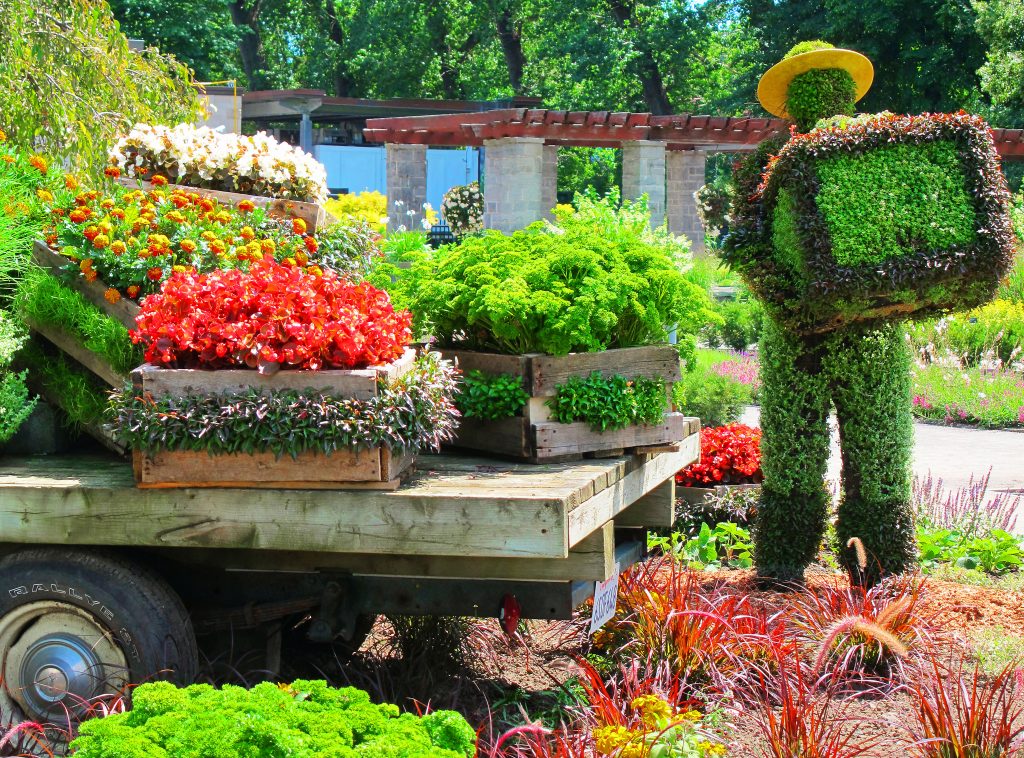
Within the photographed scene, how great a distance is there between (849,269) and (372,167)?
93.4 feet

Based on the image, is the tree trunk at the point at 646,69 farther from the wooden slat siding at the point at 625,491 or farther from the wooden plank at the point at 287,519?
the wooden plank at the point at 287,519

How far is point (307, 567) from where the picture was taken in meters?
3.72

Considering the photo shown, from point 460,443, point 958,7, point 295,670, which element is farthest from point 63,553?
point 958,7

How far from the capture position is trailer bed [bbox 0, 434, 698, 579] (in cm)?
330

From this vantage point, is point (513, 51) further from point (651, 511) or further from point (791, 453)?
point (651, 511)

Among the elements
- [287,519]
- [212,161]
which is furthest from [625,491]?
[212,161]

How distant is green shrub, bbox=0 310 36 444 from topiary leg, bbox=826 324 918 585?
11.0 feet

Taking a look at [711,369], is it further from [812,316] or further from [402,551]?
[402,551]

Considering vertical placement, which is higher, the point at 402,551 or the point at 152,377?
the point at 152,377

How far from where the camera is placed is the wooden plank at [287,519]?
328 cm

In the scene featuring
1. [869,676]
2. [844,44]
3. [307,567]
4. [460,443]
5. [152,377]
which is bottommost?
[869,676]

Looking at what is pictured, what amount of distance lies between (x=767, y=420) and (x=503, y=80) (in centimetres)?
3918

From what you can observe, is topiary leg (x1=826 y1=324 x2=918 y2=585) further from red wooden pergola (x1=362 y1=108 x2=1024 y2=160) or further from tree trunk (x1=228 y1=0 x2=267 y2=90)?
tree trunk (x1=228 y1=0 x2=267 y2=90)

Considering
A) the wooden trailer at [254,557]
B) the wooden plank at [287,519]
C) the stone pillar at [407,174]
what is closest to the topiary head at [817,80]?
the wooden trailer at [254,557]
